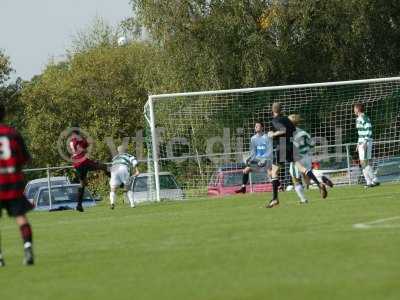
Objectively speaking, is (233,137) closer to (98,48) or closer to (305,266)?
(305,266)

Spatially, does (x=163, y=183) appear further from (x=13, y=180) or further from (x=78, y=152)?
(x=13, y=180)

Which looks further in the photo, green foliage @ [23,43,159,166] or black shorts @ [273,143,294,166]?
green foliage @ [23,43,159,166]

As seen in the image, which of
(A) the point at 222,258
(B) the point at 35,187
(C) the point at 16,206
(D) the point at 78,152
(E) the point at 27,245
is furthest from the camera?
(B) the point at 35,187

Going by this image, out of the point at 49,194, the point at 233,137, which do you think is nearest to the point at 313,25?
the point at 233,137

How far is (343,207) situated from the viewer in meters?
17.2

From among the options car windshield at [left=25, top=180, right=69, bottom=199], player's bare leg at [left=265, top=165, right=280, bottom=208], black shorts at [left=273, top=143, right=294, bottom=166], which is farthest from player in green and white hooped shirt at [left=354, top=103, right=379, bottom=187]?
car windshield at [left=25, top=180, right=69, bottom=199]

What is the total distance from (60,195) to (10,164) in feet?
69.5

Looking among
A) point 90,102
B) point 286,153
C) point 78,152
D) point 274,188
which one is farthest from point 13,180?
point 90,102

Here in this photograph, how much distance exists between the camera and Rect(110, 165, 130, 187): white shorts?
2512 cm

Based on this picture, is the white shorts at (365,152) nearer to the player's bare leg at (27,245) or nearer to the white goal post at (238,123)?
the white goal post at (238,123)

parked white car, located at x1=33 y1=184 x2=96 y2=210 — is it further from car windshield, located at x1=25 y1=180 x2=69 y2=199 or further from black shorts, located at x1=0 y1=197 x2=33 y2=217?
black shorts, located at x1=0 y1=197 x2=33 y2=217

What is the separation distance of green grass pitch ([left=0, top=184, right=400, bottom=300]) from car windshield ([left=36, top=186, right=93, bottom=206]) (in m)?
14.8

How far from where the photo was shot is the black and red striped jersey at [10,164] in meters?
11.3

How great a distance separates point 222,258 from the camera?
10.3 m
